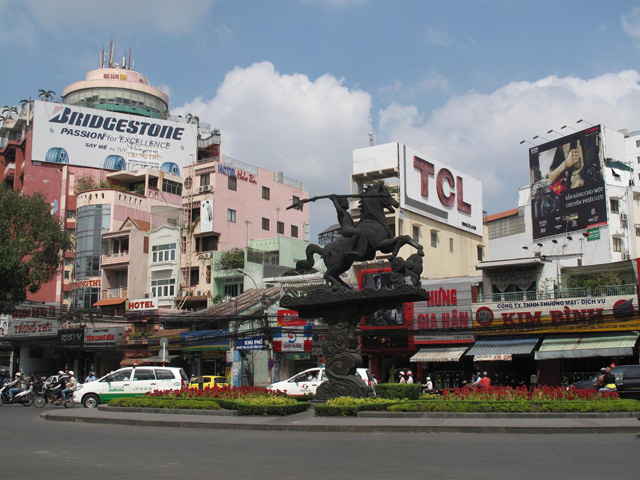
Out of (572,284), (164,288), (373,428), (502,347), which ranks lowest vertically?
(373,428)

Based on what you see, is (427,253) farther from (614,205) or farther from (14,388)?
(14,388)

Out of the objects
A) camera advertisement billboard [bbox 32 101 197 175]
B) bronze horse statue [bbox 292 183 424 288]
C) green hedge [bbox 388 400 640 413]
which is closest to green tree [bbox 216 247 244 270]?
camera advertisement billboard [bbox 32 101 197 175]

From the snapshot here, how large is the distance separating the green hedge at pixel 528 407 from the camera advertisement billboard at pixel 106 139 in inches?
2342

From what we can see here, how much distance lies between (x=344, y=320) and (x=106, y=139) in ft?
187

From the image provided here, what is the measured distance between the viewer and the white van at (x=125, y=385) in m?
26.7

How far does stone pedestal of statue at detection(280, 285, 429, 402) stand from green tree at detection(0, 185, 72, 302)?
25.4m

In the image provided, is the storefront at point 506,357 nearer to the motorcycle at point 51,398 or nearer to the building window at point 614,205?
the motorcycle at point 51,398

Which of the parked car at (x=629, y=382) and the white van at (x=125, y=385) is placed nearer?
the parked car at (x=629, y=382)

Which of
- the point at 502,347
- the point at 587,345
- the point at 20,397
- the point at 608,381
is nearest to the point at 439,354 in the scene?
the point at 502,347

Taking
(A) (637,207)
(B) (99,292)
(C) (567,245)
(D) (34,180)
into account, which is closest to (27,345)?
(B) (99,292)

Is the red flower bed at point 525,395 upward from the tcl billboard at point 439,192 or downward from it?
downward

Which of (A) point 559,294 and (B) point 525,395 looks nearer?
(B) point 525,395

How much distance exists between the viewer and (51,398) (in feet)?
95.8

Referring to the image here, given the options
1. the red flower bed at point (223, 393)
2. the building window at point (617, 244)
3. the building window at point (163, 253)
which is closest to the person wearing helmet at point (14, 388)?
the red flower bed at point (223, 393)
